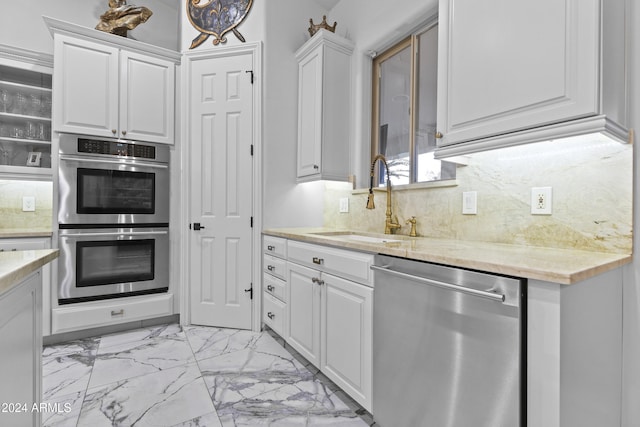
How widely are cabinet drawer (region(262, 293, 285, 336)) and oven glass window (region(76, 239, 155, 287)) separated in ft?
3.50

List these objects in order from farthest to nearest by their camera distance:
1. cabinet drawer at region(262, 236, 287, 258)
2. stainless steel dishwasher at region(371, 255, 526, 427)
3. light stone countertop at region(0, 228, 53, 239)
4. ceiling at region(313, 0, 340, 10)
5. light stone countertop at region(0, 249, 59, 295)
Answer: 1. ceiling at region(313, 0, 340, 10)
2. cabinet drawer at region(262, 236, 287, 258)
3. light stone countertop at region(0, 228, 53, 239)
4. stainless steel dishwasher at region(371, 255, 526, 427)
5. light stone countertop at region(0, 249, 59, 295)

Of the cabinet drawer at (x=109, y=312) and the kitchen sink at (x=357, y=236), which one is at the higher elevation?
the kitchen sink at (x=357, y=236)

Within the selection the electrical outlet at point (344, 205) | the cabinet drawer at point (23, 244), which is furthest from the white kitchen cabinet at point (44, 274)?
the electrical outlet at point (344, 205)

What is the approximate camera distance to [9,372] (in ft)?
3.04

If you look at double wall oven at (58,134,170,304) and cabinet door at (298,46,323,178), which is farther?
cabinet door at (298,46,323,178)

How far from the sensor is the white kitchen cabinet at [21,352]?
90cm

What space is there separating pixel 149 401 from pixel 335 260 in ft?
4.15

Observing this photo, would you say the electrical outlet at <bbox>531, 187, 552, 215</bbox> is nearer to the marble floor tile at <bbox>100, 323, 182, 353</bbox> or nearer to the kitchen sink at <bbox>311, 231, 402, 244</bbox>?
the kitchen sink at <bbox>311, 231, 402, 244</bbox>

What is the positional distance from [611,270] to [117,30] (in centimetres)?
373

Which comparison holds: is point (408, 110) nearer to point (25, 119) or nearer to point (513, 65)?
point (513, 65)

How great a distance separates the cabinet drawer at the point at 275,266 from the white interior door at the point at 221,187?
0.20m

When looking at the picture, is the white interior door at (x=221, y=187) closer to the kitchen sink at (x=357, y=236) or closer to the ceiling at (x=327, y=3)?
the kitchen sink at (x=357, y=236)

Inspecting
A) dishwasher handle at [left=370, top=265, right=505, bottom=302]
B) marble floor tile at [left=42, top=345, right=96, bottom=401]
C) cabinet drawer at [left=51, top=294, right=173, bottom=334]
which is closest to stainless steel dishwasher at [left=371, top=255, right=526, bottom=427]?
dishwasher handle at [left=370, top=265, right=505, bottom=302]

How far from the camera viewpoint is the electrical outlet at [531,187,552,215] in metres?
1.48
